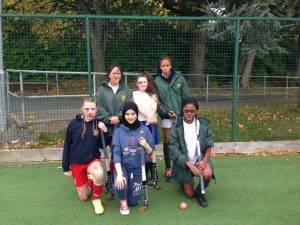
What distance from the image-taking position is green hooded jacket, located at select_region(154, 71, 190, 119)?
4680 mm

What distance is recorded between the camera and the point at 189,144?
4.18m

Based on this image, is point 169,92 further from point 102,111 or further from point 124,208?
point 124,208

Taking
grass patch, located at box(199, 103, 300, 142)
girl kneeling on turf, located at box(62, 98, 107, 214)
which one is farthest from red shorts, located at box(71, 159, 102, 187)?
grass patch, located at box(199, 103, 300, 142)

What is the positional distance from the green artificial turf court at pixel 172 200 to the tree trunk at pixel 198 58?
8.51 ft

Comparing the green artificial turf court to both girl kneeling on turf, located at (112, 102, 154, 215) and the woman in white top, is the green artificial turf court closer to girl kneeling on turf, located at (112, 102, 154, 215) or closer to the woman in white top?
girl kneeling on turf, located at (112, 102, 154, 215)

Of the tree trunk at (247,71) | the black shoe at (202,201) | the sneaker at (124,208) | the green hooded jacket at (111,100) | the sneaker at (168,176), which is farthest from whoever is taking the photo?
the tree trunk at (247,71)

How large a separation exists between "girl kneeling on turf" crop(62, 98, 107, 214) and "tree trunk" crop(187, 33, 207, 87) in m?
3.46

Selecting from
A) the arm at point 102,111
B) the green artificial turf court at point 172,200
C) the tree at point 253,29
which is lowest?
the green artificial turf court at point 172,200

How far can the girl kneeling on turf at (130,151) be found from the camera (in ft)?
12.6

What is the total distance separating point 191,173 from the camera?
4168 mm

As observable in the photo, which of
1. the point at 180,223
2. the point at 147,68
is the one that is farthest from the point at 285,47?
the point at 180,223

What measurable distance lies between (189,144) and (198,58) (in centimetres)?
358

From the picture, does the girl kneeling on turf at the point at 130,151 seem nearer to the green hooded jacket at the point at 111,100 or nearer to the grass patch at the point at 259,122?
the green hooded jacket at the point at 111,100

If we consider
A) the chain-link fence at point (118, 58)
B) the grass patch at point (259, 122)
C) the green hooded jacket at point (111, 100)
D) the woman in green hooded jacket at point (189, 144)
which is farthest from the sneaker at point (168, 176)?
the grass patch at point (259, 122)
